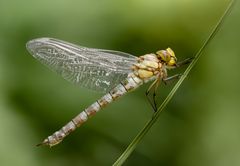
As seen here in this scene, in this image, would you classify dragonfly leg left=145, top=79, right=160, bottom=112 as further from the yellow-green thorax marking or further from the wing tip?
the wing tip

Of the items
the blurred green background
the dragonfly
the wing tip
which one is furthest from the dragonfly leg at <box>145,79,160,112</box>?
the wing tip

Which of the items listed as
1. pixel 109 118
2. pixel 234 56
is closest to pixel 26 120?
pixel 109 118

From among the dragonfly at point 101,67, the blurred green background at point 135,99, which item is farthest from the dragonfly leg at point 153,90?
the blurred green background at point 135,99

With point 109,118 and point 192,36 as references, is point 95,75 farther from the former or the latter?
point 192,36

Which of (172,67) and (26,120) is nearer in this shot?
(172,67)

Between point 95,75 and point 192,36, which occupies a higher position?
point 192,36

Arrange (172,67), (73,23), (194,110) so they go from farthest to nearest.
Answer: (73,23)
(194,110)
(172,67)
